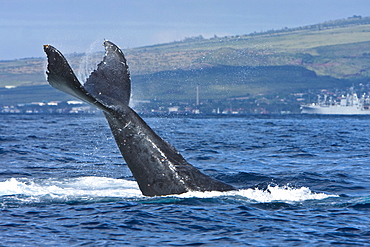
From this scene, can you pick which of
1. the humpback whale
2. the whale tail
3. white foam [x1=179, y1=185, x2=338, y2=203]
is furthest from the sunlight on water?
the whale tail

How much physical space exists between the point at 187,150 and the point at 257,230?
39.4 ft

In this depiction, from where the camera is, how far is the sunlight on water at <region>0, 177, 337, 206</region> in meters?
9.84

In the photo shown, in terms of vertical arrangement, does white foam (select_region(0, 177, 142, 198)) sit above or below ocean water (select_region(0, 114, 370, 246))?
above

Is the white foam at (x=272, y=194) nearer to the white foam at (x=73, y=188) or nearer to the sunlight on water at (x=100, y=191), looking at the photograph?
the sunlight on water at (x=100, y=191)

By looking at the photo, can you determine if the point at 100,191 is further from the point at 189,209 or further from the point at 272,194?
the point at 272,194

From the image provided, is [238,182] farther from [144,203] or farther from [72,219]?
[72,219]

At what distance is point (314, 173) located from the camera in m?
13.7

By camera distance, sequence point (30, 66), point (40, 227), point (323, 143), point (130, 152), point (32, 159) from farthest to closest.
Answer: point (30, 66) < point (323, 143) < point (32, 159) < point (130, 152) < point (40, 227)

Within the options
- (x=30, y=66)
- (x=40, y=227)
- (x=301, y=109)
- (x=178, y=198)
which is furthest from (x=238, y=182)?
(x=30, y=66)

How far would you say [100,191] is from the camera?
10.7 m

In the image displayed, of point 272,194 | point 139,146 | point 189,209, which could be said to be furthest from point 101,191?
point 272,194

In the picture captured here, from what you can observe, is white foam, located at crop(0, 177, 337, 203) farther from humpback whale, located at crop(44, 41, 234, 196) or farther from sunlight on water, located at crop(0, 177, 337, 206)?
humpback whale, located at crop(44, 41, 234, 196)

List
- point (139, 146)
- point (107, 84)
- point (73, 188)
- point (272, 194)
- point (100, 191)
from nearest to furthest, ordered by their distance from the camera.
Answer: point (139, 146), point (107, 84), point (272, 194), point (100, 191), point (73, 188)

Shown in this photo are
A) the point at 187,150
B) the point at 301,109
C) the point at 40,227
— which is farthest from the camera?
the point at 301,109
